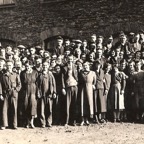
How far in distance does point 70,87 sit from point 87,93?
460 mm

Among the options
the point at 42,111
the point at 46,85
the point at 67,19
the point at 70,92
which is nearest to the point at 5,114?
the point at 42,111

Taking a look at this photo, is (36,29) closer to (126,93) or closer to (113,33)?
(113,33)

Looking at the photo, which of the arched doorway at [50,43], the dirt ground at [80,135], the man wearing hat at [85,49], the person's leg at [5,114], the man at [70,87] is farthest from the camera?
the arched doorway at [50,43]

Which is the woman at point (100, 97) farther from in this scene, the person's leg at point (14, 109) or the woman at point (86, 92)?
the person's leg at point (14, 109)

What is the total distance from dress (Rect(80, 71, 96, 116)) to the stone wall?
350 centimetres

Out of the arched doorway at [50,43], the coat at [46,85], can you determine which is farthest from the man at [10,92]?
the arched doorway at [50,43]

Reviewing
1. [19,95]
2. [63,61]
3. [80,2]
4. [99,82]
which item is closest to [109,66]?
[99,82]

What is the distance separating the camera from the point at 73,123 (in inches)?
380

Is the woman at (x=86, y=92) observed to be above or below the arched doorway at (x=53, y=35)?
below

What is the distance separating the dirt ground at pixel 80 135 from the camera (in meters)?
8.11

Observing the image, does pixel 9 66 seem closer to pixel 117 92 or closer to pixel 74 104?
pixel 74 104

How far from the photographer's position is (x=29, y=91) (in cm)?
955

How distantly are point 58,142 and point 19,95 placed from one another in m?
2.14

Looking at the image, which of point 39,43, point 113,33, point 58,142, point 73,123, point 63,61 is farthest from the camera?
point 39,43
